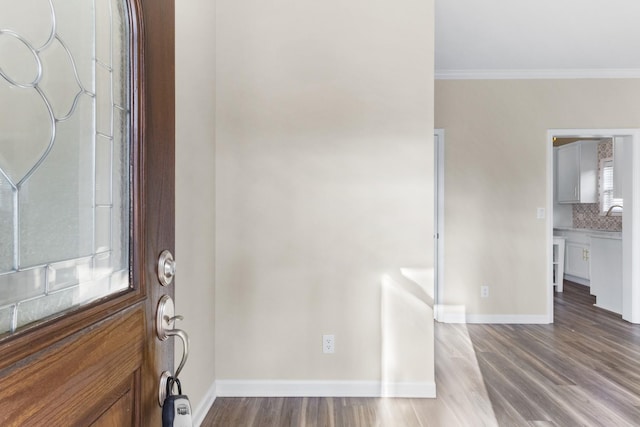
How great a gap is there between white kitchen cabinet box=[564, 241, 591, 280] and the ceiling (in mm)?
2790

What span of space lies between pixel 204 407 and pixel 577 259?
19.8 feet

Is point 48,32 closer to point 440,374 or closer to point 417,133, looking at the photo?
point 417,133

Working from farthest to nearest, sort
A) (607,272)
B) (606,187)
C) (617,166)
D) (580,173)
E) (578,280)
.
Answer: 1. (578,280)
2. (580,173)
3. (606,187)
4. (617,166)
5. (607,272)

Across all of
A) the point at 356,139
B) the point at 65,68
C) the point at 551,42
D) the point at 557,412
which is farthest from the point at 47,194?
the point at 551,42

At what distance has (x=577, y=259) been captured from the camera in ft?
18.9

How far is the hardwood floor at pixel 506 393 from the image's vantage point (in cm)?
201

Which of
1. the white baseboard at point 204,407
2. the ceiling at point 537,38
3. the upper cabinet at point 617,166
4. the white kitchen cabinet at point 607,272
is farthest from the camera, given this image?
the upper cabinet at point 617,166

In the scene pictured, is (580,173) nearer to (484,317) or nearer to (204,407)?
(484,317)

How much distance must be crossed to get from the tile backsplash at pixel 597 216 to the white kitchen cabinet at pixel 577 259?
1.34ft

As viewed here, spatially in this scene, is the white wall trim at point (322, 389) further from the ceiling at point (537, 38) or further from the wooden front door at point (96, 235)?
the ceiling at point (537, 38)

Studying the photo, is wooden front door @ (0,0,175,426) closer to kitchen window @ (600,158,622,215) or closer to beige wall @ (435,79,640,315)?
beige wall @ (435,79,640,315)

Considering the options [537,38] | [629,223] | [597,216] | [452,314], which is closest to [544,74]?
[537,38]

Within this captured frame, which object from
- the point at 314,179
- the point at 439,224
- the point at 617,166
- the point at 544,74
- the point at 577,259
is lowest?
the point at 577,259

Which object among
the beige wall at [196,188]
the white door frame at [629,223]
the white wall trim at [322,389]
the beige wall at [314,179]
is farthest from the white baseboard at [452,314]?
the beige wall at [196,188]
